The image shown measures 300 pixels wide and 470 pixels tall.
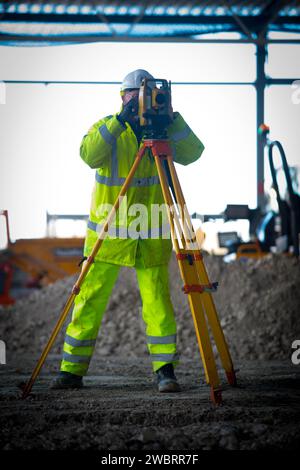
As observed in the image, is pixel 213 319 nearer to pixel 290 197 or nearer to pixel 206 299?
pixel 206 299

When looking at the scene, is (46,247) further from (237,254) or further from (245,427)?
(245,427)

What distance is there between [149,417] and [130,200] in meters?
1.41

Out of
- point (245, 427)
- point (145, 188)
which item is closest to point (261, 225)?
point (145, 188)

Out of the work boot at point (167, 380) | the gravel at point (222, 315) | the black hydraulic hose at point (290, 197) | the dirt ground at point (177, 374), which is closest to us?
the dirt ground at point (177, 374)

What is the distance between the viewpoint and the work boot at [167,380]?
402 centimetres

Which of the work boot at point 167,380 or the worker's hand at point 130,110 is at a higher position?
the worker's hand at point 130,110

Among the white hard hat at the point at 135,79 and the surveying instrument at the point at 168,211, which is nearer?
the surveying instrument at the point at 168,211

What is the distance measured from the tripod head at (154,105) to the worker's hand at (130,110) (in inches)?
3.8

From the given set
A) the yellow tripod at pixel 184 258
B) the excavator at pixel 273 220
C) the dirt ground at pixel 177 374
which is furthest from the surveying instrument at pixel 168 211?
the excavator at pixel 273 220

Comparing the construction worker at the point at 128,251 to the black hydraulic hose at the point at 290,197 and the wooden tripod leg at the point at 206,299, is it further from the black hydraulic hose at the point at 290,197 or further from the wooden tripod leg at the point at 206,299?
the black hydraulic hose at the point at 290,197

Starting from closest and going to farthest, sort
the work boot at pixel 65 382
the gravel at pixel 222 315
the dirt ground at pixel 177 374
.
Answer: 1. the dirt ground at pixel 177 374
2. the work boot at pixel 65 382
3. the gravel at pixel 222 315

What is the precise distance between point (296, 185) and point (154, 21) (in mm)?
4585

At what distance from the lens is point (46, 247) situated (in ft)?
41.1

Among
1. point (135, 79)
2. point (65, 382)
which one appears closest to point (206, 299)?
point (65, 382)
